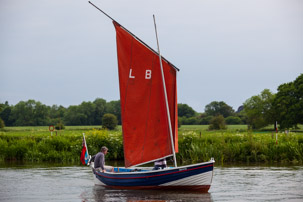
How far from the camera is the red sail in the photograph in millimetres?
19453

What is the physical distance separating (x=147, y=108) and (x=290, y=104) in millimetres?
59246

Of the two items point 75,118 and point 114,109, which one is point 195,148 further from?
point 114,109

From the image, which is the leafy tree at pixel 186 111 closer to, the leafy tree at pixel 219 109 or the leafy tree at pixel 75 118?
the leafy tree at pixel 219 109

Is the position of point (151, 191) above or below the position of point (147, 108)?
below

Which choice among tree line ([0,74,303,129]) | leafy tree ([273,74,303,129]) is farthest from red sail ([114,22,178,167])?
tree line ([0,74,303,129])

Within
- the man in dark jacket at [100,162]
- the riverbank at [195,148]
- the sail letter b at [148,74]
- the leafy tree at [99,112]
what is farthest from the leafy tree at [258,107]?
the sail letter b at [148,74]

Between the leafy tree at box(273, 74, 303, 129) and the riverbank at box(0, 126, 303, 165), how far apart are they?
1534 inches

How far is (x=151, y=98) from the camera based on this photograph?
19.6 meters

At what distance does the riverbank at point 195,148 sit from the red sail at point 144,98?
12622mm

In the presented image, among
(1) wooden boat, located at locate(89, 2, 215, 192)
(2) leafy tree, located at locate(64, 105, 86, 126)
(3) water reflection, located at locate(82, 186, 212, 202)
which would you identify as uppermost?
(2) leafy tree, located at locate(64, 105, 86, 126)

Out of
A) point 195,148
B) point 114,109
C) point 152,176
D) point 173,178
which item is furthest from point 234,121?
point 173,178

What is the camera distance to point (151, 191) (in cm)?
1988

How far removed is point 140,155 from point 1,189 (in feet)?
23.1

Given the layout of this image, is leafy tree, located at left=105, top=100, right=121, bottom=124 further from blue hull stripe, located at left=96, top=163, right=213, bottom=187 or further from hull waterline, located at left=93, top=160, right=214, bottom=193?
hull waterline, located at left=93, top=160, right=214, bottom=193
